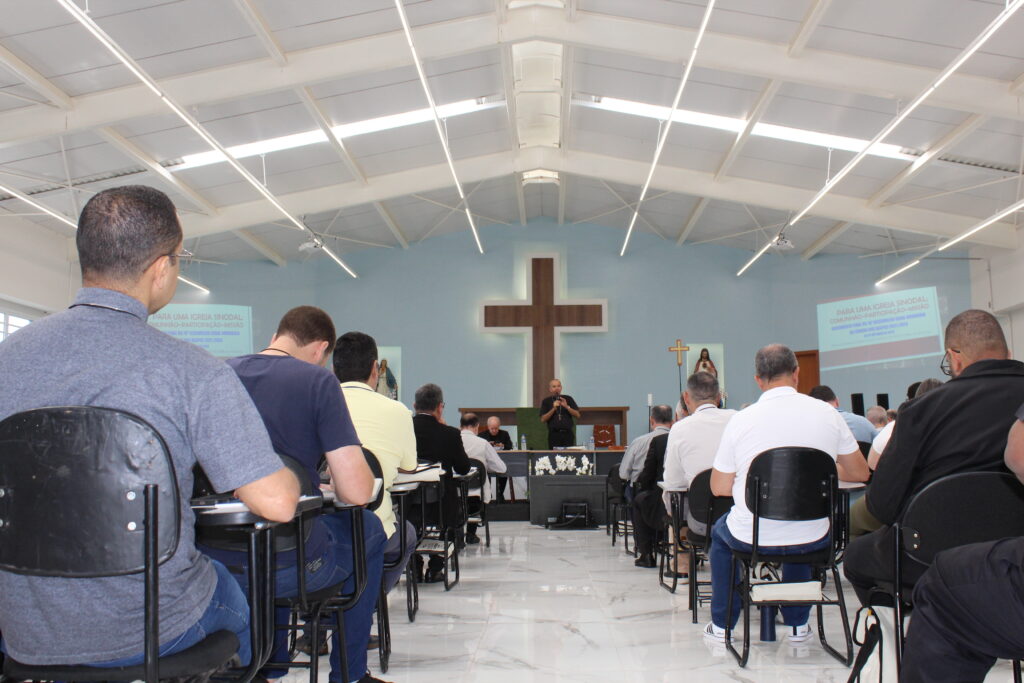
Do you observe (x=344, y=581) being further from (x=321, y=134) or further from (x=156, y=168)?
(x=156, y=168)

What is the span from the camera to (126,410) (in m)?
1.17

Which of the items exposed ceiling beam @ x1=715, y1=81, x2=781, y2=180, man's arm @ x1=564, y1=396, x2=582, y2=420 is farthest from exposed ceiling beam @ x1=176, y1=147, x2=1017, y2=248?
man's arm @ x1=564, y1=396, x2=582, y2=420

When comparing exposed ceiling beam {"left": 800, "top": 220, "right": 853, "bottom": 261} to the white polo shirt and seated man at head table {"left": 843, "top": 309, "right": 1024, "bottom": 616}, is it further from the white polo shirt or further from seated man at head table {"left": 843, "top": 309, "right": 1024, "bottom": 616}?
seated man at head table {"left": 843, "top": 309, "right": 1024, "bottom": 616}

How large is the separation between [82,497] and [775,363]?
255 centimetres

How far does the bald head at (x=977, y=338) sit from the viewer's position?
216 centimetres

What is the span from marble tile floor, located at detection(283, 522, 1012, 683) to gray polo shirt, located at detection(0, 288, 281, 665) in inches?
67.5

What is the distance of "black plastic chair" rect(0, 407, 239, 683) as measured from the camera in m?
1.13

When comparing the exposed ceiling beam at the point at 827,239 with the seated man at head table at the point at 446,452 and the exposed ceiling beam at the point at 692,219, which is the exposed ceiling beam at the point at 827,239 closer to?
the exposed ceiling beam at the point at 692,219

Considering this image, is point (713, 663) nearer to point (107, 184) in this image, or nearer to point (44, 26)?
point (44, 26)

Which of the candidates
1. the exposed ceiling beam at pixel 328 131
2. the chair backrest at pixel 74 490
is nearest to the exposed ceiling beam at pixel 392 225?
the exposed ceiling beam at pixel 328 131

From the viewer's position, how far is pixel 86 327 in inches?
47.4

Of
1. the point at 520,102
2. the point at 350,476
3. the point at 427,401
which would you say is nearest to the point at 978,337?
the point at 350,476

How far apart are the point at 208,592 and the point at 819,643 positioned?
2649 millimetres

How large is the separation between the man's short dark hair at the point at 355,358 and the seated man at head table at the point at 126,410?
1.78 meters
